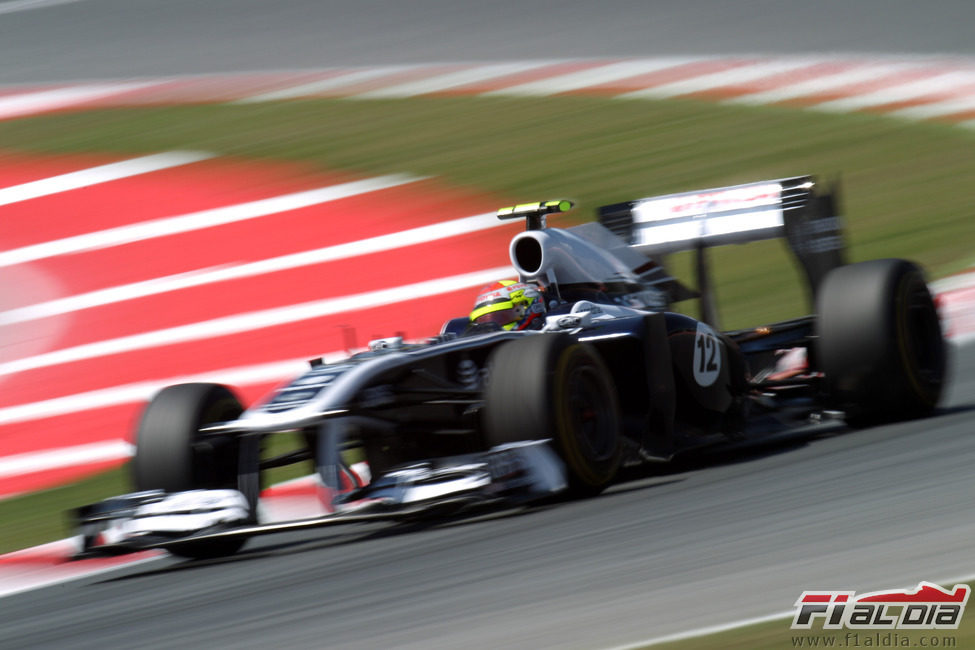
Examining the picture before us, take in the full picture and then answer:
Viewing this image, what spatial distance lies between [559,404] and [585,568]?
1358 mm

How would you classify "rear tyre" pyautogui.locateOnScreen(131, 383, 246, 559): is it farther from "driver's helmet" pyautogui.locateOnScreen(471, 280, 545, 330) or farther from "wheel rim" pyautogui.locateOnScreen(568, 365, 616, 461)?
"wheel rim" pyautogui.locateOnScreen(568, 365, 616, 461)

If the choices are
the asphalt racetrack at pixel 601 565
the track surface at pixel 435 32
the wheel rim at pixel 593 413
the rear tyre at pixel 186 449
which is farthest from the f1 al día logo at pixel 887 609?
the track surface at pixel 435 32

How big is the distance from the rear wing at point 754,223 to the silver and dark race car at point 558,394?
1cm

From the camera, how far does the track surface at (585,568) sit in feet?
14.2

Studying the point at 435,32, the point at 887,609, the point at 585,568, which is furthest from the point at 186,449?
the point at 435,32

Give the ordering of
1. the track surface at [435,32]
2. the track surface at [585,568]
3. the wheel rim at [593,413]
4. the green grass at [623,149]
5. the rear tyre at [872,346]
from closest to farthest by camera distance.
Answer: the track surface at [585,568] → the wheel rim at [593,413] → the rear tyre at [872,346] → the green grass at [623,149] → the track surface at [435,32]

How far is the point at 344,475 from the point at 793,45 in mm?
12504

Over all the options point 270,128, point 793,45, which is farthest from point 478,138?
point 793,45

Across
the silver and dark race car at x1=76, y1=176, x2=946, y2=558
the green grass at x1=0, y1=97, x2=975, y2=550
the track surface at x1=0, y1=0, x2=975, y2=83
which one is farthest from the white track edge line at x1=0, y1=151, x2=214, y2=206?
the silver and dark race car at x1=76, y1=176, x2=946, y2=558

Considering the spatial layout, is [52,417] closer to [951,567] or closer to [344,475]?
[344,475]

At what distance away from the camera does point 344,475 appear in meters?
6.30

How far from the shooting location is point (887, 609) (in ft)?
12.5

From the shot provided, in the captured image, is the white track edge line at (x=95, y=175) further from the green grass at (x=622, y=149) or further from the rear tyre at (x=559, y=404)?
the rear tyre at (x=559, y=404)

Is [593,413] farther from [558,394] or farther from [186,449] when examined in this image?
[186,449]
